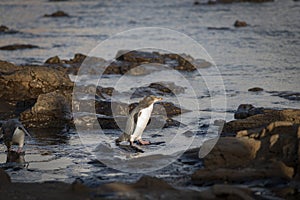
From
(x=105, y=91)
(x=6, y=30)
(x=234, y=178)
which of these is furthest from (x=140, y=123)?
(x=6, y=30)

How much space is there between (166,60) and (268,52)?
12.6ft

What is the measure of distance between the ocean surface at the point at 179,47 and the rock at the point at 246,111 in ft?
1.72

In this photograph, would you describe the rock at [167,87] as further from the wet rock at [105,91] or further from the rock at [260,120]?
the rock at [260,120]

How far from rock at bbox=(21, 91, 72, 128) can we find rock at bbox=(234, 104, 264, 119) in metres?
3.45

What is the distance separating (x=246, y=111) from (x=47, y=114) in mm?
4078

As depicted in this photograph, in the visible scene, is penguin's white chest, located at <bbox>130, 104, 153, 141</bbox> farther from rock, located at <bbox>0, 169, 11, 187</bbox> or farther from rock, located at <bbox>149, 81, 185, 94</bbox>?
rock, located at <bbox>149, 81, 185, 94</bbox>

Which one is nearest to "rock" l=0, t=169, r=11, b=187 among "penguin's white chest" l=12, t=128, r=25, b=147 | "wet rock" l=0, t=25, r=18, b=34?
"penguin's white chest" l=12, t=128, r=25, b=147

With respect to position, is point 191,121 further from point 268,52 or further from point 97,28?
point 97,28

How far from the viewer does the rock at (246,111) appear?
45.5 ft

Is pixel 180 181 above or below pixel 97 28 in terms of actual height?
below

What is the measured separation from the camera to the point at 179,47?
86.1 ft

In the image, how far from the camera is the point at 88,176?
10.1 m

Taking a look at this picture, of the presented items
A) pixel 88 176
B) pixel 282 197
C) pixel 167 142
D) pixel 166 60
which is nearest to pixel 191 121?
pixel 167 142

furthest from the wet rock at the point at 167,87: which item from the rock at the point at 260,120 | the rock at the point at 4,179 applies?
the rock at the point at 4,179
